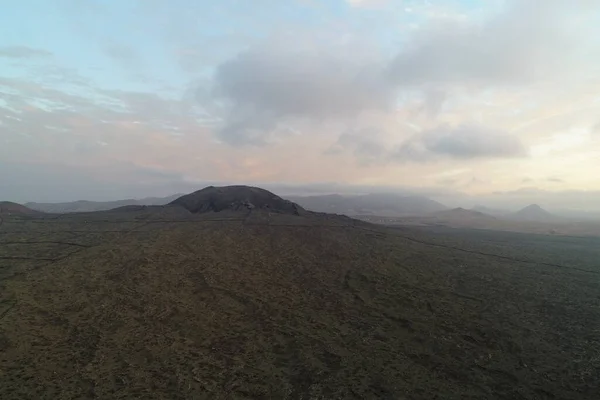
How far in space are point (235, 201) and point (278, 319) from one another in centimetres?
4607

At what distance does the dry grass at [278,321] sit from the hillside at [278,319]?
0.11 m

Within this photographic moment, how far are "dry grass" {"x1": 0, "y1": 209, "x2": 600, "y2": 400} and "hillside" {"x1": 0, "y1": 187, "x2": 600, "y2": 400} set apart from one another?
0.11m

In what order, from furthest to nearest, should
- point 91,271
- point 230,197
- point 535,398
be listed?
point 230,197, point 91,271, point 535,398

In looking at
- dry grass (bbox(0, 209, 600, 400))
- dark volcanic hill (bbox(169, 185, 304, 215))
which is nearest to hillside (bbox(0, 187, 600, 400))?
dry grass (bbox(0, 209, 600, 400))

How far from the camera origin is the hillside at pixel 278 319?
1717 cm

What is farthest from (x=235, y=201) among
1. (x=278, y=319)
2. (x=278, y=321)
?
(x=278, y=321)

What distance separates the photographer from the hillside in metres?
17.2

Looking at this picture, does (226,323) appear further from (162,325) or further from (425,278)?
(425,278)

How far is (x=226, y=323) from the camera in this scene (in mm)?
23672

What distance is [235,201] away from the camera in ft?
225

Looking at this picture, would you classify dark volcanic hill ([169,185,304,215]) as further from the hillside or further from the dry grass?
the dry grass

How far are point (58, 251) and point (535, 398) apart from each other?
40284 mm

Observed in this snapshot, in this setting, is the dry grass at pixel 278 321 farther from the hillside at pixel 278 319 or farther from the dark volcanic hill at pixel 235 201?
the dark volcanic hill at pixel 235 201

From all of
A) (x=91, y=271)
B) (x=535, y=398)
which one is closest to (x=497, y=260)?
(x=535, y=398)
